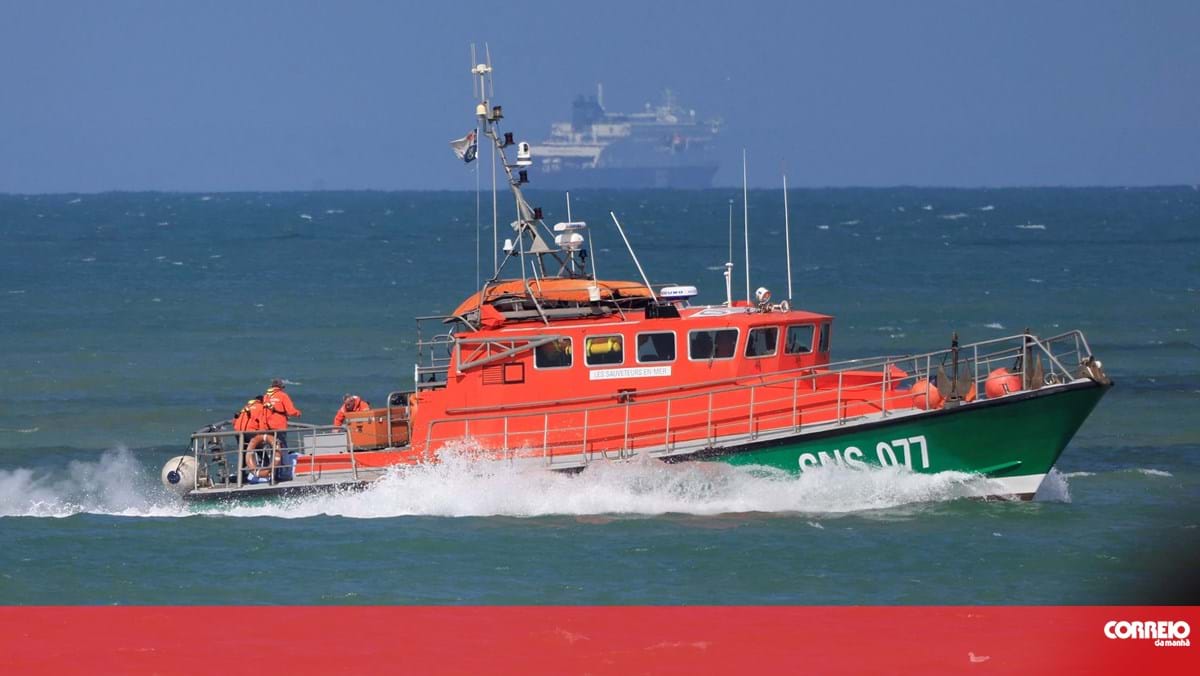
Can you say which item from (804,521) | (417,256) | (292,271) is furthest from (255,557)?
(417,256)

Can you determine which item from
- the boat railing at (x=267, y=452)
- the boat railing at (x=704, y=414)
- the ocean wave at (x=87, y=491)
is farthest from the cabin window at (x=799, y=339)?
the ocean wave at (x=87, y=491)

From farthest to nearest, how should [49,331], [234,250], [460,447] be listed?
[234,250] < [49,331] < [460,447]

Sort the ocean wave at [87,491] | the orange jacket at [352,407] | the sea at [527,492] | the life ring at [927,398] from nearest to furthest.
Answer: the sea at [527,492] < the life ring at [927,398] < the orange jacket at [352,407] < the ocean wave at [87,491]

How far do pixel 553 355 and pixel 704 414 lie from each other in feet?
6.32

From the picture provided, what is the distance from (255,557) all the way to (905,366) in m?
19.5

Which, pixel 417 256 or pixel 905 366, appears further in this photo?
pixel 417 256

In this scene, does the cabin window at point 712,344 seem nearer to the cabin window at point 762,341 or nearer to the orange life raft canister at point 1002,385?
the cabin window at point 762,341

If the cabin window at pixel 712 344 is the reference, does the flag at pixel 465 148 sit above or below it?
above

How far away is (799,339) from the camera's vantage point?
19828mm

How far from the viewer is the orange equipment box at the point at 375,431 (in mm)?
20500

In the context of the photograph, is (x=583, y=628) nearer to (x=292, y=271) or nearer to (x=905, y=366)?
(x=905, y=366)

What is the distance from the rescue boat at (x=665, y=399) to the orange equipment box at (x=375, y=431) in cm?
3

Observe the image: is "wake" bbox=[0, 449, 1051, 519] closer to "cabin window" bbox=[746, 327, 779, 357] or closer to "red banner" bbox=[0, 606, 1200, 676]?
"cabin window" bbox=[746, 327, 779, 357]

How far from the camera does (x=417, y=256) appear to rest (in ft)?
249
